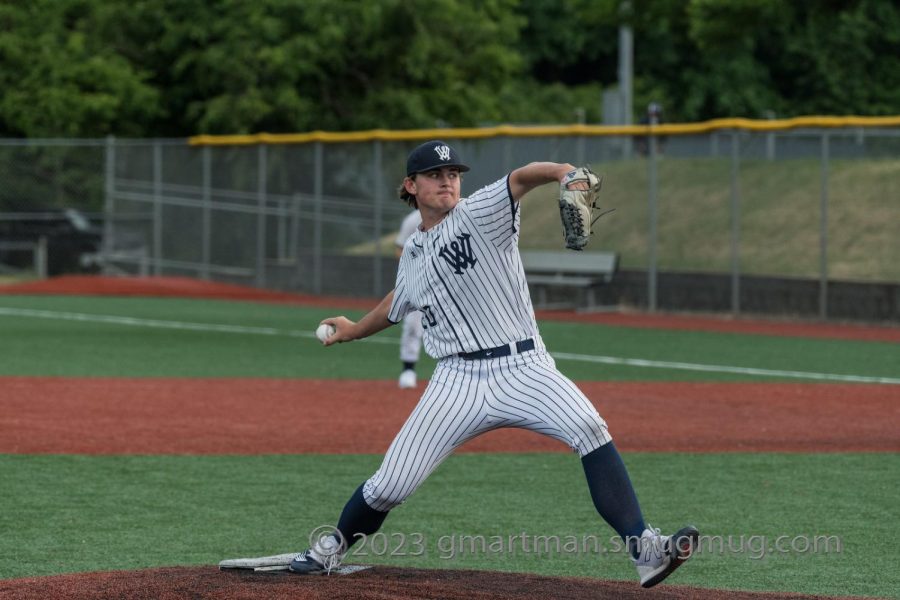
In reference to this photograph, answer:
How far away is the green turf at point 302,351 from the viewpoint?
14.5m

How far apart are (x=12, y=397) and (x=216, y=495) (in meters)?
4.63

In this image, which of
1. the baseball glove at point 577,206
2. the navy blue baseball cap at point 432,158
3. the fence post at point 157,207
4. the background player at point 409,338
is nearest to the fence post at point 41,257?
the fence post at point 157,207

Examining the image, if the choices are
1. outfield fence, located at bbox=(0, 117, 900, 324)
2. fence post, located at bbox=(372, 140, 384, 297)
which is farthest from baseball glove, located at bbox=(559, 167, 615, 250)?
fence post, located at bbox=(372, 140, 384, 297)

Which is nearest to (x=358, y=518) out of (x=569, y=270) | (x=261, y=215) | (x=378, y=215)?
(x=569, y=270)

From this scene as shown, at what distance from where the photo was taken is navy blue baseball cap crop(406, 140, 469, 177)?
5547 mm

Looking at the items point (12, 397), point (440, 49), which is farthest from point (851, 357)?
point (440, 49)

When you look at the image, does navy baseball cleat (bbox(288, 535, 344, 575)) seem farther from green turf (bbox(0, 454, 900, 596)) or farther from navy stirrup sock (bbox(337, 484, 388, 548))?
green turf (bbox(0, 454, 900, 596))

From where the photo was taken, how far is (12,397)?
475 inches

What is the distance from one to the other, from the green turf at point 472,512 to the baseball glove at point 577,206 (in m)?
2.05

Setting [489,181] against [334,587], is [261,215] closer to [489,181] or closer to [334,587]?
[489,181]

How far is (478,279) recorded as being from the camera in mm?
5535

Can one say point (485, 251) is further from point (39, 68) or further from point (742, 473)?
point (39, 68)

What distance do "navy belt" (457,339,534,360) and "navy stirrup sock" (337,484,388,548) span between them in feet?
2.36

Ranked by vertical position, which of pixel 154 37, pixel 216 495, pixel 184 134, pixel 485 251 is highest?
pixel 154 37
